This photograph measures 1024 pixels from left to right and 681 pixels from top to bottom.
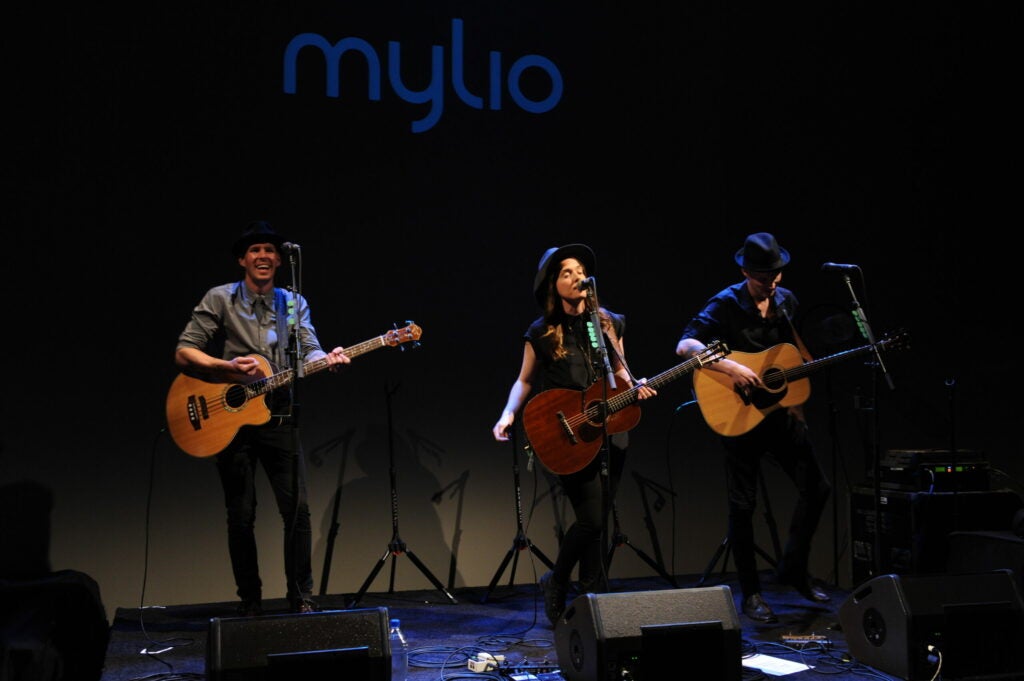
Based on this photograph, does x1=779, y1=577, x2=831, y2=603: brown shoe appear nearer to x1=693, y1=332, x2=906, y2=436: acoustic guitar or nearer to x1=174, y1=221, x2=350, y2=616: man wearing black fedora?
x1=693, y1=332, x2=906, y2=436: acoustic guitar

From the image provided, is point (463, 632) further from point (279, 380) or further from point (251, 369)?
point (251, 369)

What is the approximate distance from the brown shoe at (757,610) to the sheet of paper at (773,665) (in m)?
0.61

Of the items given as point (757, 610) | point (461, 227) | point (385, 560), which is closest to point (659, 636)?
point (757, 610)

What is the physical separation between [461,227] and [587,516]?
246 cm

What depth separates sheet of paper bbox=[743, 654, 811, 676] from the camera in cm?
408

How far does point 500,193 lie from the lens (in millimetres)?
6453

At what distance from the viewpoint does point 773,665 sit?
4.18 metres

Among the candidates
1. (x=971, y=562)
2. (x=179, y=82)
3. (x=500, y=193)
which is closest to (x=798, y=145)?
(x=500, y=193)

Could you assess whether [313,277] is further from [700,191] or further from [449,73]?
[700,191]

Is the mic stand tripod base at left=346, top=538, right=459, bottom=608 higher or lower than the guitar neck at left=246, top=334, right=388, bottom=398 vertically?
lower

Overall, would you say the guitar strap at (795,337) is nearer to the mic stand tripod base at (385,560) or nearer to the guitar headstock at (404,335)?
the guitar headstock at (404,335)

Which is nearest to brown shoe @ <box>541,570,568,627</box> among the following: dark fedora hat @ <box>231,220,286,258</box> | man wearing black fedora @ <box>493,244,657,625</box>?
man wearing black fedora @ <box>493,244,657,625</box>

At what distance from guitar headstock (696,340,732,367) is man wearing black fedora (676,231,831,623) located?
14 cm

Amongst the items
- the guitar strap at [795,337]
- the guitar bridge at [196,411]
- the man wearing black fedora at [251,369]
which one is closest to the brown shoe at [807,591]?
the guitar strap at [795,337]
